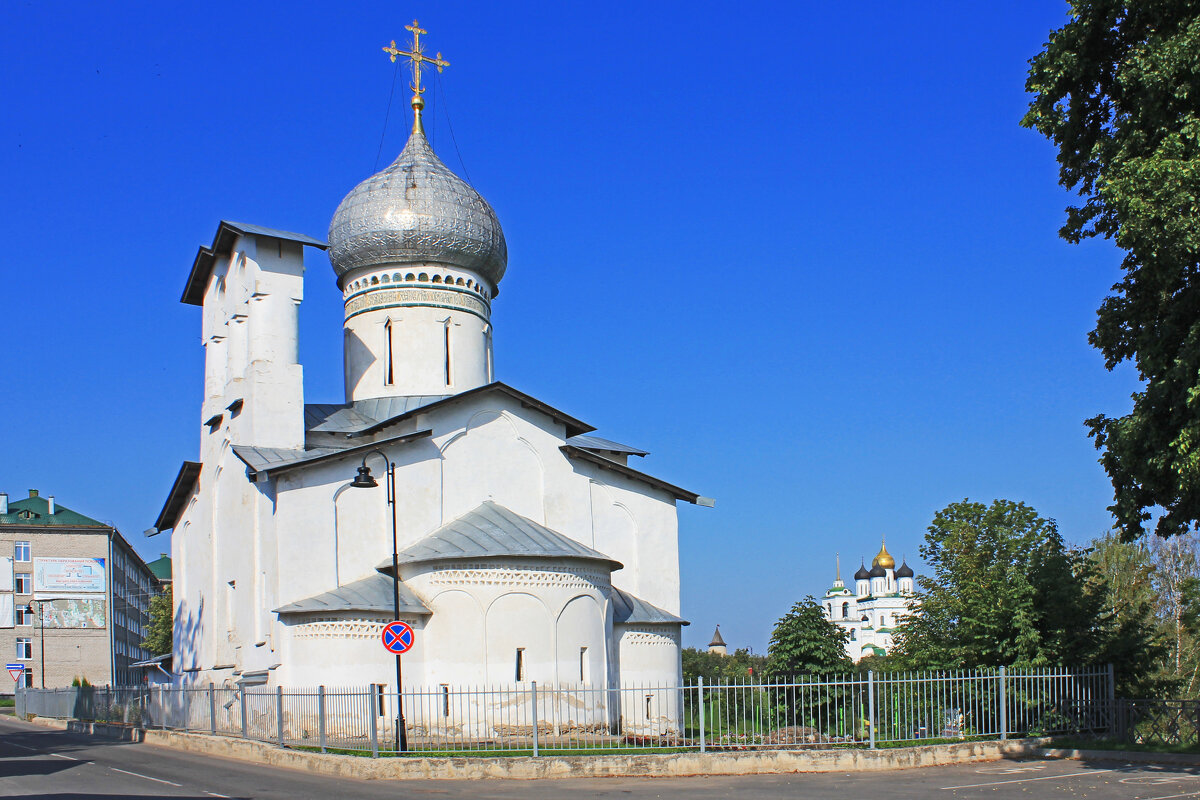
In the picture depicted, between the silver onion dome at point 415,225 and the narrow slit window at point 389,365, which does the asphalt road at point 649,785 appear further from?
the silver onion dome at point 415,225

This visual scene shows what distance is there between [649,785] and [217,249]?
18.7 m

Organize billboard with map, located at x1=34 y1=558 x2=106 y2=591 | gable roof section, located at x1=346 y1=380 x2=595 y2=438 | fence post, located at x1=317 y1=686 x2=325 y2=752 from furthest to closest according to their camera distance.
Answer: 1. billboard with map, located at x1=34 y1=558 x2=106 y2=591
2. gable roof section, located at x1=346 y1=380 x2=595 y2=438
3. fence post, located at x1=317 y1=686 x2=325 y2=752

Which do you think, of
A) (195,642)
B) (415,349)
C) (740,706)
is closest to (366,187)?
(415,349)

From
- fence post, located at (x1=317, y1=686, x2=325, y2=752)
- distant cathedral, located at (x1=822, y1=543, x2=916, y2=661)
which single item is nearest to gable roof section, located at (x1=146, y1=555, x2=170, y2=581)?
distant cathedral, located at (x1=822, y1=543, x2=916, y2=661)

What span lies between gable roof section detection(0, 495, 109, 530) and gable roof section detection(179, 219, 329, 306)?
35.8 m

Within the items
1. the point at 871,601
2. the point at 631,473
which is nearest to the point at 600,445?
the point at 631,473

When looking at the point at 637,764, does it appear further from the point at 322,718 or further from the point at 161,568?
the point at 161,568

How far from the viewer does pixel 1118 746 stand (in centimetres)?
1673

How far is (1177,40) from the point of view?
12.1m

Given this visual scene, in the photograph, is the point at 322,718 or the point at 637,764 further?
the point at 322,718

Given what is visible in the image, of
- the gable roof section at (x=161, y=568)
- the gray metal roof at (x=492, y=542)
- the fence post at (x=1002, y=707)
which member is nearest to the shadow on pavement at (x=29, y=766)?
the gray metal roof at (x=492, y=542)

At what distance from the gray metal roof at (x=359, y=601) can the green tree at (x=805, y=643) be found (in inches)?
565

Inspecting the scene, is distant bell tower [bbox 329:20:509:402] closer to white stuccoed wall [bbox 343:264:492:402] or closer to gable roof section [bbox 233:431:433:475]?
white stuccoed wall [bbox 343:264:492:402]

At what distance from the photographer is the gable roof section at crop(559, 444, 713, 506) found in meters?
26.5
